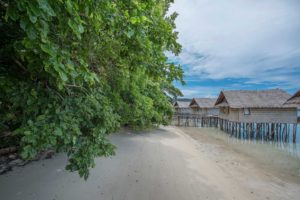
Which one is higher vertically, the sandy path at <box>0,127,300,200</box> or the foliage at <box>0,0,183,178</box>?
the foliage at <box>0,0,183,178</box>

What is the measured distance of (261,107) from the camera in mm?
18906

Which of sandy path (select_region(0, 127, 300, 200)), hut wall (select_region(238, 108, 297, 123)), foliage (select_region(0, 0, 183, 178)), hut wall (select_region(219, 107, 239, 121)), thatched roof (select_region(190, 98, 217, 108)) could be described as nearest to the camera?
foliage (select_region(0, 0, 183, 178))

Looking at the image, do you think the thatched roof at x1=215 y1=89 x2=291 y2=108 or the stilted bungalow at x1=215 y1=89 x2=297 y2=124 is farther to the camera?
the thatched roof at x1=215 y1=89 x2=291 y2=108

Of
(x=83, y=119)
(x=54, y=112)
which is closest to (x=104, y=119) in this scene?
(x=83, y=119)

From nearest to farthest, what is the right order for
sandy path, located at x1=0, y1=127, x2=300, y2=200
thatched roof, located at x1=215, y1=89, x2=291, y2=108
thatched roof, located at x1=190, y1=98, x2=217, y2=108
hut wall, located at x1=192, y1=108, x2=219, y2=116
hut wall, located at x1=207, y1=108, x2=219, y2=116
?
sandy path, located at x1=0, y1=127, x2=300, y2=200 → thatched roof, located at x1=215, y1=89, x2=291, y2=108 → hut wall, located at x1=207, y1=108, x2=219, y2=116 → hut wall, located at x1=192, y1=108, x2=219, y2=116 → thatched roof, located at x1=190, y1=98, x2=217, y2=108

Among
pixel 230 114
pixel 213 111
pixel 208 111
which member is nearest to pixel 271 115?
pixel 230 114

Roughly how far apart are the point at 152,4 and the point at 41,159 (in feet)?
20.5

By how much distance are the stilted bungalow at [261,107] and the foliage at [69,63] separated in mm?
18622

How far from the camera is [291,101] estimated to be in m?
13.9

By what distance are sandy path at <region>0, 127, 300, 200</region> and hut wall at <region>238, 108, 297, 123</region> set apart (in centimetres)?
1350

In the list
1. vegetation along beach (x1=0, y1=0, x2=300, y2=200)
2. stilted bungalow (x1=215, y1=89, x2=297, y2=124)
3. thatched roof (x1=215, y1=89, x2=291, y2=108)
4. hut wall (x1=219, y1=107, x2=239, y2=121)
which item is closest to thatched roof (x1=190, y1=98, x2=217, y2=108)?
hut wall (x1=219, y1=107, x2=239, y2=121)

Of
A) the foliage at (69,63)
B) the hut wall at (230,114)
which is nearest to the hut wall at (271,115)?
the hut wall at (230,114)

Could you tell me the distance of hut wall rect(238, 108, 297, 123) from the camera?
18641mm

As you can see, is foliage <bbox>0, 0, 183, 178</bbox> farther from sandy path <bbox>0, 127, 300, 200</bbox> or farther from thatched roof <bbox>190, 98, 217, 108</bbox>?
thatched roof <bbox>190, 98, 217, 108</bbox>
